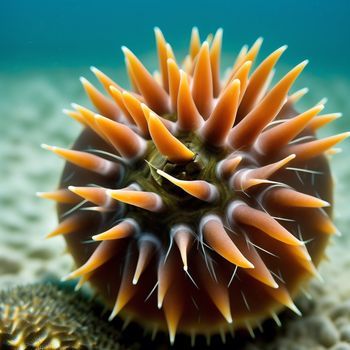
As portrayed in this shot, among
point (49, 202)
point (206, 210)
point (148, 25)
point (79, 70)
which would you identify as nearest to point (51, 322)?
point (206, 210)

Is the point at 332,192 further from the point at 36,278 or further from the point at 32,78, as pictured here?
the point at 32,78

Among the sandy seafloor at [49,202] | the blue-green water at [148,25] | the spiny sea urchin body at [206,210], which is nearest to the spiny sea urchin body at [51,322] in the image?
the spiny sea urchin body at [206,210]

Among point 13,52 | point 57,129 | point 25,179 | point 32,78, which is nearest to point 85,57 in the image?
point 13,52

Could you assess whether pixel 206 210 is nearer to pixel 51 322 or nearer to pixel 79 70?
pixel 51 322

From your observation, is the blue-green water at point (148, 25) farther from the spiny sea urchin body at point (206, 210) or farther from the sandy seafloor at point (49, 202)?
the spiny sea urchin body at point (206, 210)

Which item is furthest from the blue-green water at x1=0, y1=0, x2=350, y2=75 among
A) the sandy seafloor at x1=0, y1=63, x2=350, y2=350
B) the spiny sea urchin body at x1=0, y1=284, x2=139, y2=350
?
the spiny sea urchin body at x1=0, y1=284, x2=139, y2=350
